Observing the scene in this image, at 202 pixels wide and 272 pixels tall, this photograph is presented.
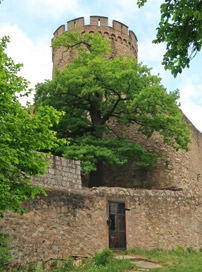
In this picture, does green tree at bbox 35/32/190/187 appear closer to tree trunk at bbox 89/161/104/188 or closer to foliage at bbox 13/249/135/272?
tree trunk at bbox 89/161/104/188

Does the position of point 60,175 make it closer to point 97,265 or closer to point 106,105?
point 97,265

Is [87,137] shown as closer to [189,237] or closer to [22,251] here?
[189,237]

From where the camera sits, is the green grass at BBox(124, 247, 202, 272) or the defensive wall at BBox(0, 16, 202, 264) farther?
the green grass at BBox(124, 247, 202, 272)

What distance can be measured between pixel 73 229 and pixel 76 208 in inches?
24.2

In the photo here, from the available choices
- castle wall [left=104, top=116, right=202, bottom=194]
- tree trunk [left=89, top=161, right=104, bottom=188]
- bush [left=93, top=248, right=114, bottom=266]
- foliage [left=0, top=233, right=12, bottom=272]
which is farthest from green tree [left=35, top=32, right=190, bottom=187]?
foliage [left=0, top=233, right=12, bottom=272]

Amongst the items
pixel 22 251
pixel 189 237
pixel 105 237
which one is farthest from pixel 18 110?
pixel 189 237

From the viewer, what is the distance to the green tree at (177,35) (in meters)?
6.39

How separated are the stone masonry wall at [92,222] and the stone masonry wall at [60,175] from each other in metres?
0.49

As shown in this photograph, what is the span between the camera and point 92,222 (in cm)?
962

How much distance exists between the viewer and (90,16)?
81.1 ft

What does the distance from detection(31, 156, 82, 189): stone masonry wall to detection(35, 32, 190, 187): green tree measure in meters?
3.49

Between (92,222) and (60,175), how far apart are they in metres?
Answer: 1.76

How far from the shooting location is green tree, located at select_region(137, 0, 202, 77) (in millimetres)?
6395

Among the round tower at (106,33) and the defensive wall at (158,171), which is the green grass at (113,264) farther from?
the round tower at (106,33)
